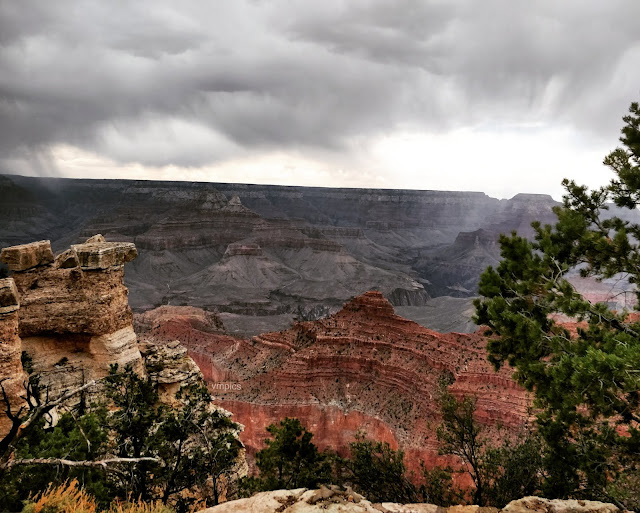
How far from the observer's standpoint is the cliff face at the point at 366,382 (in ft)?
97.9

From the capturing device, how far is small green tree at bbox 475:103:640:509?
9375 millimetres

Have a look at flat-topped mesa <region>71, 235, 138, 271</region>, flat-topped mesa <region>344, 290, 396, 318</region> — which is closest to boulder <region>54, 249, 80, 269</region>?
flat-topped mesa <region>71, 235, 138, 271</region>

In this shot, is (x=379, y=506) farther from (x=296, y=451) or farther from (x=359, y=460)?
(x=359, y=460)

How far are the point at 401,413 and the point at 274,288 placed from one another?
4034 inches

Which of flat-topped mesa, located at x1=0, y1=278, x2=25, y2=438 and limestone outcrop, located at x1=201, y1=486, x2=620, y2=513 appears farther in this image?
flat-topped mesa, located at x1=0, y1=278, x2=25, y2=438

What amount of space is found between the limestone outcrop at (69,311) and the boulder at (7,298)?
14.0ft

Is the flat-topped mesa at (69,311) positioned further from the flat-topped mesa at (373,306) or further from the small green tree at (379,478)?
the flat-topped mesa at (373,306)

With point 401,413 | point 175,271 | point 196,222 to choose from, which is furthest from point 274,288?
point 401,413

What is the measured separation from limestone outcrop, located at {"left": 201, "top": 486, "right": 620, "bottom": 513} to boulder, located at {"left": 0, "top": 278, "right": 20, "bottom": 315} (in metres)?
9.99

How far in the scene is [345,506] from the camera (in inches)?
304

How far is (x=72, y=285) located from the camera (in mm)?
18203

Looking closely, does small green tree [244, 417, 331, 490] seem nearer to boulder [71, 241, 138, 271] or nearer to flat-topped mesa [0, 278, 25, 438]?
flat-topped mesa [0, 278, 25, 438]

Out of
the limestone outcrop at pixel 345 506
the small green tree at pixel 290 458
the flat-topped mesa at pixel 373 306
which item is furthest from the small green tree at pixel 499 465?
the flat-topped mesa at pixel 373 306

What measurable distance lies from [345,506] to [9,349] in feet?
39.6
